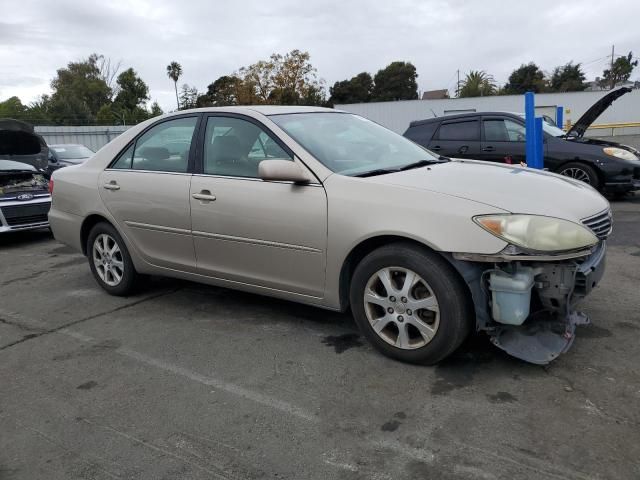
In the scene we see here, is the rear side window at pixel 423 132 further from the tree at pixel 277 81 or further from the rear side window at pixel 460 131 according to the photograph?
the tree at pixel 277 81

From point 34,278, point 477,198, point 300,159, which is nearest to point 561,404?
point 477,198

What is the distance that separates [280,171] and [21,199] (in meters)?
6.11

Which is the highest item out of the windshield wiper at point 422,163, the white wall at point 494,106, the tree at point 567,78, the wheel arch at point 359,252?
the tree at point 567,78

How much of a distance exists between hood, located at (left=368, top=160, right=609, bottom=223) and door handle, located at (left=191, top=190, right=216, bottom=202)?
1.23m

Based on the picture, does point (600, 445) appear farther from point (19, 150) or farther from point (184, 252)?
point (19, 150)

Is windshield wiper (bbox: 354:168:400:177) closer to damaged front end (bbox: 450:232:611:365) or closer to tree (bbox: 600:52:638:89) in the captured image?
damaged front end (bbox: 450:232:611:365)

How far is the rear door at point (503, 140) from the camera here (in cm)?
912

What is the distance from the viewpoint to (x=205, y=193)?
3947 mm

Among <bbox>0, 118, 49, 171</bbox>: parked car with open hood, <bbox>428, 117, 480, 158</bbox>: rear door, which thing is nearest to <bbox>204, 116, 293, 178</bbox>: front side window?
<bbox>428, 117, 480, 158</bbox>: rear door

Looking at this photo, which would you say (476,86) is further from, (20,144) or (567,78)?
(20,144)

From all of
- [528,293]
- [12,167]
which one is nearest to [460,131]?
[528,293]

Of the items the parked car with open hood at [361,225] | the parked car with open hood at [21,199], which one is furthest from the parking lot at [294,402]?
the parked car with open hood at [21,199]

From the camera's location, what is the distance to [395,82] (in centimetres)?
6875

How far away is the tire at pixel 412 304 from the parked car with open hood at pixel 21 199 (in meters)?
6.42
